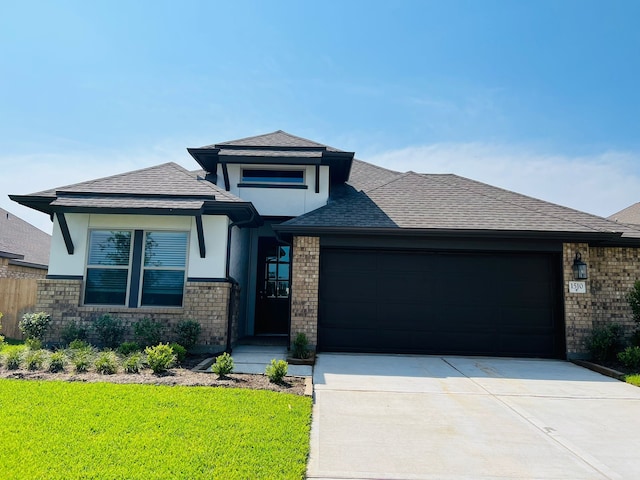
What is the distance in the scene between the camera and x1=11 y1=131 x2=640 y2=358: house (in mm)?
9430

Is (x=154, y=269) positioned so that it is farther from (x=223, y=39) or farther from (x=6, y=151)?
(x=6, y=151)

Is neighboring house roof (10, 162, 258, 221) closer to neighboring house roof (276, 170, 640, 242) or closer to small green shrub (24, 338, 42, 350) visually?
neighboring house roof (276, 170, 640, 242)

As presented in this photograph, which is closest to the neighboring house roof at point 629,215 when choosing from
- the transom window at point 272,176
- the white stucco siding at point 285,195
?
the white stucco siding at point 285,195

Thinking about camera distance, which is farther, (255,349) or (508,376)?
(255,349)

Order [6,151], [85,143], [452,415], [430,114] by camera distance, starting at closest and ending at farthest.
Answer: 1. [452,415]
2. [430,114]
3. [85,143]
4. [6,151]

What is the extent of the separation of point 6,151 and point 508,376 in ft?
54.6

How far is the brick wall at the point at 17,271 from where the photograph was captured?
14.4 metres

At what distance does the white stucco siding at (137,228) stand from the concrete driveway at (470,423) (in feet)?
11.1

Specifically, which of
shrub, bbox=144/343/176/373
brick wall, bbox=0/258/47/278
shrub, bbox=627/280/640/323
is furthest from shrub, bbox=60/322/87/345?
shrub, bbox=627/280/640/323

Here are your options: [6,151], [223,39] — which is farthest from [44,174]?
[223,39]

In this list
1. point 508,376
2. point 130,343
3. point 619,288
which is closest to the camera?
point 508,376

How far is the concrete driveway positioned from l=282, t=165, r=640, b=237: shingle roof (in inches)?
123

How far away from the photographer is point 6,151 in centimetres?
1459

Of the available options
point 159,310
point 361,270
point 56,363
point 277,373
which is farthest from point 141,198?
point 277,373
